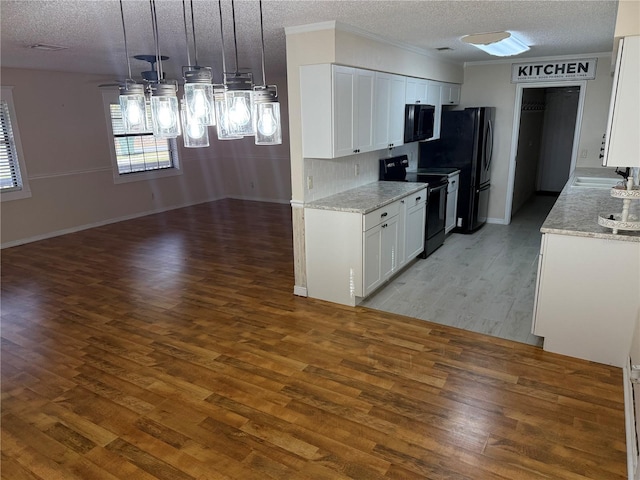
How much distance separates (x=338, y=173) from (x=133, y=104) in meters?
2.87

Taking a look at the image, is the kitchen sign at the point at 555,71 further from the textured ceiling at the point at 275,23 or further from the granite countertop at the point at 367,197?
the granite countertop at the point at 367,197

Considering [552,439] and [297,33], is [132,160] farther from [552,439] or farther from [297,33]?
[552,439]

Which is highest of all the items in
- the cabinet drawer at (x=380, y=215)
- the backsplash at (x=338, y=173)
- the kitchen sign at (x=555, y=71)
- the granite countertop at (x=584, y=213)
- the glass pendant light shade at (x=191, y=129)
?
the kitchen sign at (x=555, y=71)

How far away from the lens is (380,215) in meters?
3.97

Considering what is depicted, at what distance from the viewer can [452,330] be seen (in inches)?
135

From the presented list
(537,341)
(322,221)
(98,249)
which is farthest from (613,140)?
(98,249)

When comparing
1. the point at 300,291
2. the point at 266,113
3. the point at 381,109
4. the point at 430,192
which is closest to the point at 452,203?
the point at 430,192

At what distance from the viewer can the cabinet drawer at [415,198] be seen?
451 centimetres

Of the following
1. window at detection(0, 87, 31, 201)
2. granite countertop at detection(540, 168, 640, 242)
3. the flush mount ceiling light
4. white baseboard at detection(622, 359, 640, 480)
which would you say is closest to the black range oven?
granite countertop at detection(540, 168, 640, 242)

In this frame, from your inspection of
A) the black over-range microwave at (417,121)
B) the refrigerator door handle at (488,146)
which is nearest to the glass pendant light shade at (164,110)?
the black over-range microwave at (417,121)

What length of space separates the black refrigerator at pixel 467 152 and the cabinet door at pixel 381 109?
1785mm

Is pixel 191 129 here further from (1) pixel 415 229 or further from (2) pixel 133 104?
(1) pixel 415 229

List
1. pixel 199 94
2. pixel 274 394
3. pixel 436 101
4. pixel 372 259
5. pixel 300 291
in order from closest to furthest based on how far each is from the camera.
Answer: pixel 199 94 → pixel 274 394 → pixel 372 259 → pixel 300 291 → pixel 436 101

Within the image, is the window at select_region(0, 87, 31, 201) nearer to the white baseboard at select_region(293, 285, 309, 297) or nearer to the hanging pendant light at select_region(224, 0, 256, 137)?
the white baseboard at select_region(293, 285, 309, 297)
